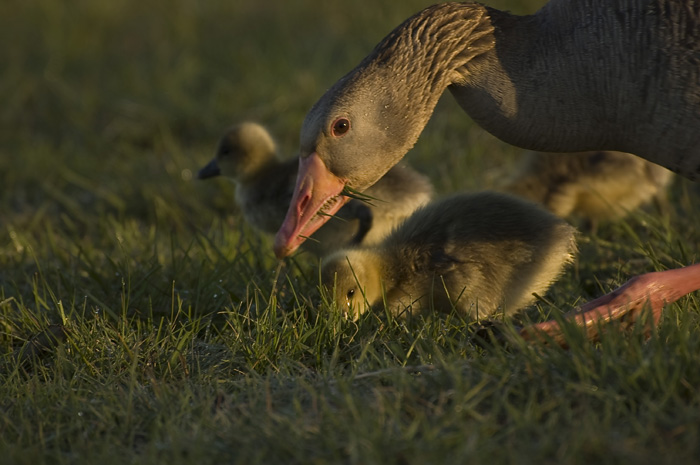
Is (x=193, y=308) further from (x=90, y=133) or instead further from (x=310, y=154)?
(x=90, y=133)

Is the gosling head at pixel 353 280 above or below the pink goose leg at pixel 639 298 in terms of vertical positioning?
below

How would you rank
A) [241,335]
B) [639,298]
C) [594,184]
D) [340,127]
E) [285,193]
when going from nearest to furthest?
[639,298]
[241,335]
[340,127]
[285,193]
[594,184]

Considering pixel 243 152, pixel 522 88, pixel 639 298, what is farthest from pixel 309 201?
pixel 243 152

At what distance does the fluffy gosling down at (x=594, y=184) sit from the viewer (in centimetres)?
627

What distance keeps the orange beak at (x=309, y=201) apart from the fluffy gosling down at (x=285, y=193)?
0.52 meters

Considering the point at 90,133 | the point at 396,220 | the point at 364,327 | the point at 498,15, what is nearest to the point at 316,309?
the point at 364,327

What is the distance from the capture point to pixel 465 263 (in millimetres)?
4742

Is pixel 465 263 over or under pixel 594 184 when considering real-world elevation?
over

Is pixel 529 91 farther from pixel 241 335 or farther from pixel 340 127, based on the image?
pixel 241 335

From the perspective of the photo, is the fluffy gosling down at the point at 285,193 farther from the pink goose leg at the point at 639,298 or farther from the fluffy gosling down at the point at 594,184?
the pink goose leg at the point at 639,298

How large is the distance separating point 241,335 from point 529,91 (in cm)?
187

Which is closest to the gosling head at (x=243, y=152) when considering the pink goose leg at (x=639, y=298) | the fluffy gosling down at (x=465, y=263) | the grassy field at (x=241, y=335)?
the grassy field at (x=241, y=335)

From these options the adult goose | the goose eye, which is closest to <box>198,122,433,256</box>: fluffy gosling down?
the adult goose

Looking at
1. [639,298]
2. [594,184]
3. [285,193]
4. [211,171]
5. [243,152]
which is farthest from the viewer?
[211,171]
